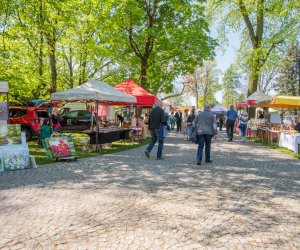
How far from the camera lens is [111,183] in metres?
7.27

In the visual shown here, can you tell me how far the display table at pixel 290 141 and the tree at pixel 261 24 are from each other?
1065cm

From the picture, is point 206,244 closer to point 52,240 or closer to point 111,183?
point 52,240

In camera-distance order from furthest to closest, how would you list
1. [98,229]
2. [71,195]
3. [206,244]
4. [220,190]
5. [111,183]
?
[111,183] → [220,190] → [71,195] → [98,229] → [206,244]

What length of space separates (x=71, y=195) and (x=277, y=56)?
914 inches

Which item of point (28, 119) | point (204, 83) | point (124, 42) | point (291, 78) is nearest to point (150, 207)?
point (28, 119)

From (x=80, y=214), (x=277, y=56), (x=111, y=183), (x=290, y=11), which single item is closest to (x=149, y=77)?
(x=277, y=56)

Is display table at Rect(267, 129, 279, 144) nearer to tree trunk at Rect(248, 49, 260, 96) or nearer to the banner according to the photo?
tree trunk at Rect(248, 49, 260, 96)

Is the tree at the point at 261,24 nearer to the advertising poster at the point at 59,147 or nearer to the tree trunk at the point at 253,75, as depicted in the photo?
the tree trunk at the point at 253,75

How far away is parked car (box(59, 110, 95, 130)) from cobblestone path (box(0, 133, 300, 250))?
15074 millimetres

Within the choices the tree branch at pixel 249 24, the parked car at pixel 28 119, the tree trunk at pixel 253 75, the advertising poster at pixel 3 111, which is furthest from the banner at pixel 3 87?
the tree branch at pixel 249 24

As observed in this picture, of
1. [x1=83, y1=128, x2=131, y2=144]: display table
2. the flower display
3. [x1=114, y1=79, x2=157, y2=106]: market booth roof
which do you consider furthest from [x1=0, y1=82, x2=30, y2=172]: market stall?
[x1=114, y1=79, x2=157, y2=106]: market booth roof

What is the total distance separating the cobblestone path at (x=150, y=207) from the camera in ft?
13.6

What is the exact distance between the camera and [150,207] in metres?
5.50

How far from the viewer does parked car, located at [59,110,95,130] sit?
2414 cm
